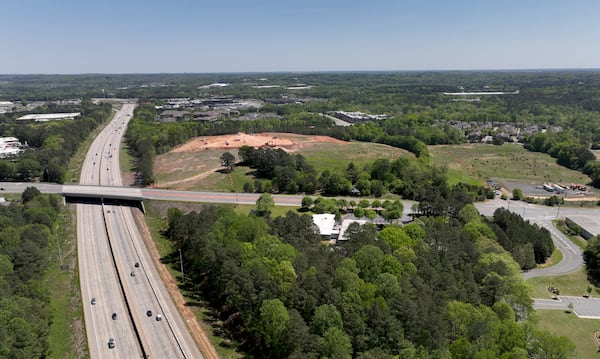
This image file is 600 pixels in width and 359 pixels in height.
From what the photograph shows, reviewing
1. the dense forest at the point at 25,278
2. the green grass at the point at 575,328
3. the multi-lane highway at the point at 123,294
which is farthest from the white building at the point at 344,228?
the dense forest at the point at 25,278

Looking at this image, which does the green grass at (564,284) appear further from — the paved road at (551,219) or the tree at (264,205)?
the tree at (264,205)

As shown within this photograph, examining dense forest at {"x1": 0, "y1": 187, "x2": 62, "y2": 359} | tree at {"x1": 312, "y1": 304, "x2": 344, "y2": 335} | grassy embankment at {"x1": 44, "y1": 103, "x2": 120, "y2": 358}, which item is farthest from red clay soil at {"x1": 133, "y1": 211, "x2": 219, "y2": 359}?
dense forest at {"x1": 0, "y1": 187, "x2": 62, "y2": 359}

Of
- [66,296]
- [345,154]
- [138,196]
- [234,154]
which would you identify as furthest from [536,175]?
[66,296]

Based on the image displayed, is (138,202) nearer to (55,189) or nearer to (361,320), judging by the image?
(55,189)

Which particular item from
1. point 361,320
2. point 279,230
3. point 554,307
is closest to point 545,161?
point 554,307

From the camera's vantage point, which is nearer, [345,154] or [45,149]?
[45,149]

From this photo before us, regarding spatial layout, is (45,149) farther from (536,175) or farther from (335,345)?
(536,175)
